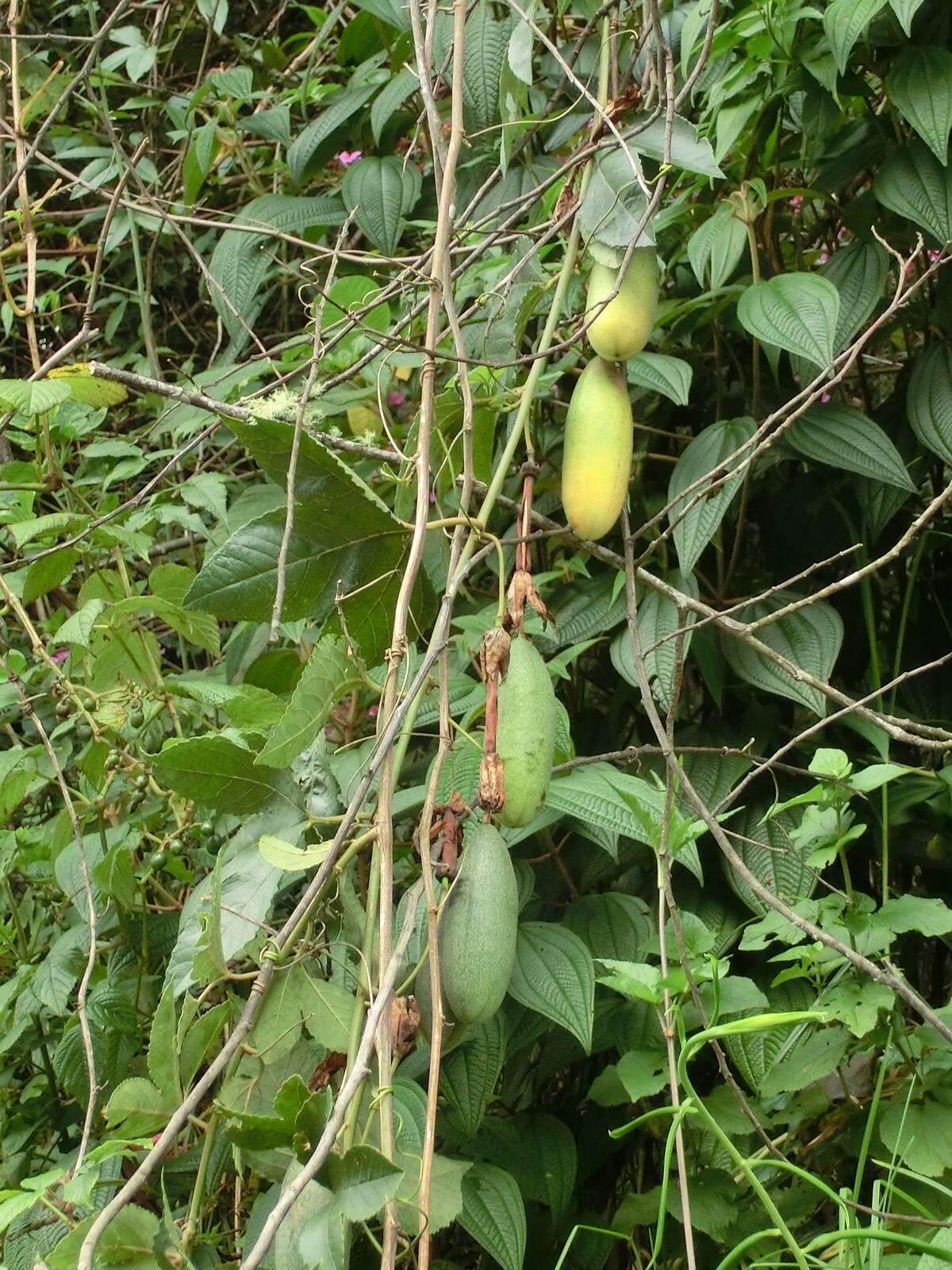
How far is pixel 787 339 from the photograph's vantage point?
1.10m

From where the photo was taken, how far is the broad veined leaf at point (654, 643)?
1.12 metres

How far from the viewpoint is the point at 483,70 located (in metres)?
1.33

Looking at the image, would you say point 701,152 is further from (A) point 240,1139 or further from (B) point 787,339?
(A) point 240,1139

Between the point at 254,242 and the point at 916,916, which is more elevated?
the point at 254,242

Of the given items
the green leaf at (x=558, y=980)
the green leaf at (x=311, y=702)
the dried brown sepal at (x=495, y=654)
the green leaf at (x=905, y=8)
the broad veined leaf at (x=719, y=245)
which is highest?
the green leaf at (x=905, y=8)

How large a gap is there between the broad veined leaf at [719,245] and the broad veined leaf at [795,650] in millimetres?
316

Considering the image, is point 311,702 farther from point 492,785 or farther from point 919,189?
point 919,189

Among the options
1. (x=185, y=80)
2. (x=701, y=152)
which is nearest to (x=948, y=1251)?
(x=701, y=152)

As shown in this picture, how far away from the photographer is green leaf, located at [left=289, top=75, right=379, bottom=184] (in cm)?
164

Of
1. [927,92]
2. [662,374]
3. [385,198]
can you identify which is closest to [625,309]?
[662,374]

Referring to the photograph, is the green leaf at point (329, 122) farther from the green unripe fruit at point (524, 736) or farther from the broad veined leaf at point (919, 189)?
the green unripe fruit at point (524, 736)

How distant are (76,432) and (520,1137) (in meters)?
0.90

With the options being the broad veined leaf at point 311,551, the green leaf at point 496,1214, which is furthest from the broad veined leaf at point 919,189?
the green leaf at point 496,1214

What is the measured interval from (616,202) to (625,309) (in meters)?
0.08
